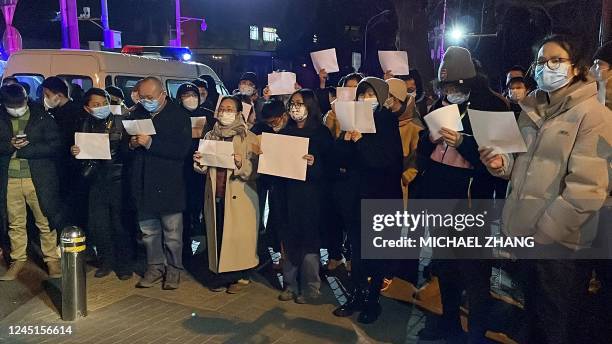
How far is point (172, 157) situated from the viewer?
16.8 feet

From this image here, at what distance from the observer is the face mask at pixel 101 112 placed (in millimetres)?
5504

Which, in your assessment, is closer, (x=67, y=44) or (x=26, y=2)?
(x=67, y=44)

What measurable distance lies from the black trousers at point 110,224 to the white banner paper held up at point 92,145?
15.4 inches

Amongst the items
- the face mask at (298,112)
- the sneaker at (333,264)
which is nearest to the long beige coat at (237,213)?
the face mask at (298,112)

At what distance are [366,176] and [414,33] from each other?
35.2 feet

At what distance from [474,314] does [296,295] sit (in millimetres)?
1837

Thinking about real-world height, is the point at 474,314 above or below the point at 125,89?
below

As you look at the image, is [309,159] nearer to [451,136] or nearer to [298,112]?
[298,112]

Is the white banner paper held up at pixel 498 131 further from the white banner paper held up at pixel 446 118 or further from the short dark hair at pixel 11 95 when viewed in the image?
the short dark hair at pixel 11 95

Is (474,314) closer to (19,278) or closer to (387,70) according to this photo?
(387,70)

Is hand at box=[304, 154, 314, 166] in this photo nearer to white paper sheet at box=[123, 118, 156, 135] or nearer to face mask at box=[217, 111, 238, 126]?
face mask at box=[217, 111, 238, 126]

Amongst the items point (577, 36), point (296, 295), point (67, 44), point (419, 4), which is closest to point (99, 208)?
point (296, 295)

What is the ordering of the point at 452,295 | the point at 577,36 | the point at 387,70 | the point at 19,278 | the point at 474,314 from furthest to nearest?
the point at 387,70 → the point at 19,278 → the point at 452,295 → the point at 474,314 → the point at 577,36

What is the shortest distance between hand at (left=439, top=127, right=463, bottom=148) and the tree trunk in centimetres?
1085
